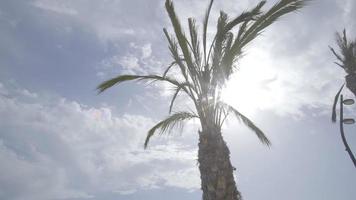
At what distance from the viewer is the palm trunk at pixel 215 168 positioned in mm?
8742

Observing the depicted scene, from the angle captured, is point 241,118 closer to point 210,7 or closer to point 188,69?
point 188,69

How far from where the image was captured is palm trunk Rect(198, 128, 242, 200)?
344 inches

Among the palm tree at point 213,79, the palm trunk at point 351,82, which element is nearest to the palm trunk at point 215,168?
the palm tree at point 213,79

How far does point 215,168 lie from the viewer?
9.04 m

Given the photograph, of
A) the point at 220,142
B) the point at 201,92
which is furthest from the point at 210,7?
the point at 220,142

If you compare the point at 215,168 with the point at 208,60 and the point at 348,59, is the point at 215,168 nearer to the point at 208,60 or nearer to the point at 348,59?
the point at 208,60

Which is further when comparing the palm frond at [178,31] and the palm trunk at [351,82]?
the palm trunk at [351,82]

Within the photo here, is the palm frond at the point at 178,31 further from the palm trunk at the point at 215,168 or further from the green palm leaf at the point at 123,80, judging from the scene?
the palm trunk at the point at 215,168

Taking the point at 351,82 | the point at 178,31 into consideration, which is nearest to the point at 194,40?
the point at 178,31

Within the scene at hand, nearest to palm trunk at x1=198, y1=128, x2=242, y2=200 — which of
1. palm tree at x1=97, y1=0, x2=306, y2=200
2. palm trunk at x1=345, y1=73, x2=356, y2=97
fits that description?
palm tree at x1=97, y1=0, x2=306, y2=200

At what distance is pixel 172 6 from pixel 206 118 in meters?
3.70

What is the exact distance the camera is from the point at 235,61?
10781mm

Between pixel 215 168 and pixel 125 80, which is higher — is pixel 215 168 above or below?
below

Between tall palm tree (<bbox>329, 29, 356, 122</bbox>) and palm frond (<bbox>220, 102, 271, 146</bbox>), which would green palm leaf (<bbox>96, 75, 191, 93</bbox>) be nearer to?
palm frond (<bbox>220, 102, 271, 146</bbox>)
